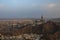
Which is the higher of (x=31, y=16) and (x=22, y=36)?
(x=31, y=16)

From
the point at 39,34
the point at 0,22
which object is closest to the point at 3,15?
the point at 0,22

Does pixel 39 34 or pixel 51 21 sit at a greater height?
pixel 51 21

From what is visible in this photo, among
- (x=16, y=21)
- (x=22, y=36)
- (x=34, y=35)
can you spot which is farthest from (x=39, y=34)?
(x=16, y=21)

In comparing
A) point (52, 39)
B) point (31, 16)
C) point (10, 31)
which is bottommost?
point (52, 39)

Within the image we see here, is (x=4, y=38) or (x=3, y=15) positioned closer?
(x=4, y=38)

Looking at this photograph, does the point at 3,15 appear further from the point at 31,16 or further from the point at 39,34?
the point at 39,34

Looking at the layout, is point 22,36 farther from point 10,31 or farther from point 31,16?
point 31,16

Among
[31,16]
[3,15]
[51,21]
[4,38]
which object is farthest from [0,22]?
[51,21]
